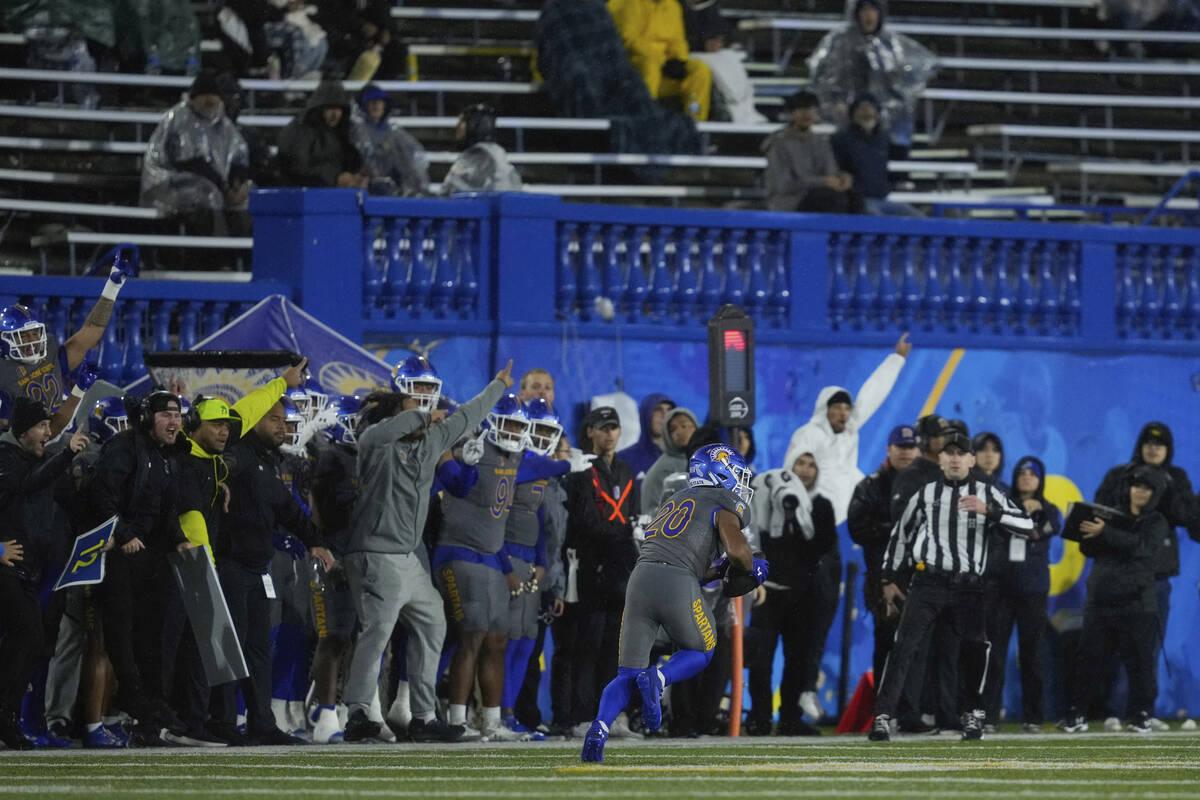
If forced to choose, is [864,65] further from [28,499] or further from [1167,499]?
[28,499]

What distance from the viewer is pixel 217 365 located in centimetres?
1561

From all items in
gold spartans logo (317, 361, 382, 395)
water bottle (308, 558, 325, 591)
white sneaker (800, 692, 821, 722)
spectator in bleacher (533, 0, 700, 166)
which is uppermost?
spectator in bleacher (533, 0, 700, 166)

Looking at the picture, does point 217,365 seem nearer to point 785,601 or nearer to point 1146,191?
point 785,601

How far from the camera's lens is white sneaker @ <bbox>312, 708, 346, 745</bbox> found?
15000 millimetres

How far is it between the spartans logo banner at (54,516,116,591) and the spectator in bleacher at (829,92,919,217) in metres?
8.42

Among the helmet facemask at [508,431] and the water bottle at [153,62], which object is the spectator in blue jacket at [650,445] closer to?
the helmet facemask at [508,431]

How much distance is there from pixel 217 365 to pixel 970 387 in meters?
6.43

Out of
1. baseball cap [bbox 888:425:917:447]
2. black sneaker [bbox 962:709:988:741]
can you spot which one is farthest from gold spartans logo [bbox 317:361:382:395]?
black sneaker [bbox 962:709:988:741]

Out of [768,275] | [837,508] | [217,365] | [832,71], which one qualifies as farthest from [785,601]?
[832,71]

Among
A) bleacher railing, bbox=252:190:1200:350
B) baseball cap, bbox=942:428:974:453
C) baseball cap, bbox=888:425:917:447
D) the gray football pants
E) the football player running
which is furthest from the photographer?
bleacher railing, bbox=252:190:1200:350

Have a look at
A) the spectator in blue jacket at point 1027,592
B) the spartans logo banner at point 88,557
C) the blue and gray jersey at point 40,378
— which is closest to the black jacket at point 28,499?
the spartans logo banner at point 88,557

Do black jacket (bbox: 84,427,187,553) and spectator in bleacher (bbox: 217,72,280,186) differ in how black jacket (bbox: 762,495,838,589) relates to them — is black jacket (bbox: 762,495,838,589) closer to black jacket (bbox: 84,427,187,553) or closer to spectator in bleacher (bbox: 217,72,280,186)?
black jacket (bbox: 84,427,187,553)

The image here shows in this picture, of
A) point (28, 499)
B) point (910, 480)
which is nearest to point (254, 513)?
point (28, 499)

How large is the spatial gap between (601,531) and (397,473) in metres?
1.79
